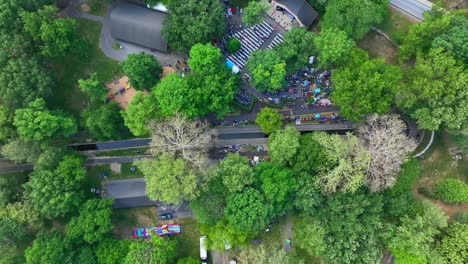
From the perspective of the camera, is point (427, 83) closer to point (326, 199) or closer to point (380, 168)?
point (380, 168)

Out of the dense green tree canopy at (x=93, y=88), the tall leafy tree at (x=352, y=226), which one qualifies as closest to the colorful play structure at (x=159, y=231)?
the dense green tree canopy at (x=93, y=88)

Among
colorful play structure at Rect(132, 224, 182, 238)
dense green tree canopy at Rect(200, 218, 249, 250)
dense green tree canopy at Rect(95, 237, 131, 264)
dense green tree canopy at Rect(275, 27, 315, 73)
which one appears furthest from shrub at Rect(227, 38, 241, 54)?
dense green tree canopy at Rect(95, 237, 131, 264)

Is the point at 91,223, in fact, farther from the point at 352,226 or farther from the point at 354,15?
the point at 354,15

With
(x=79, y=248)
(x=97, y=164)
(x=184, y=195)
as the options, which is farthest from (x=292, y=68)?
(x=79, y=248)

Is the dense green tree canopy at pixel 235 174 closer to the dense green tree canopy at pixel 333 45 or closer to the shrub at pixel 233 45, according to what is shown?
the shrub at pixel 233 45

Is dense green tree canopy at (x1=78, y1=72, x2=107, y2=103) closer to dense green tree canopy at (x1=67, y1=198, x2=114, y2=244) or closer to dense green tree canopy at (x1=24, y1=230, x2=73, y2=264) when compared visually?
dense green tree canopy at (x1=67, y1=198, x2=114, y2=244)
